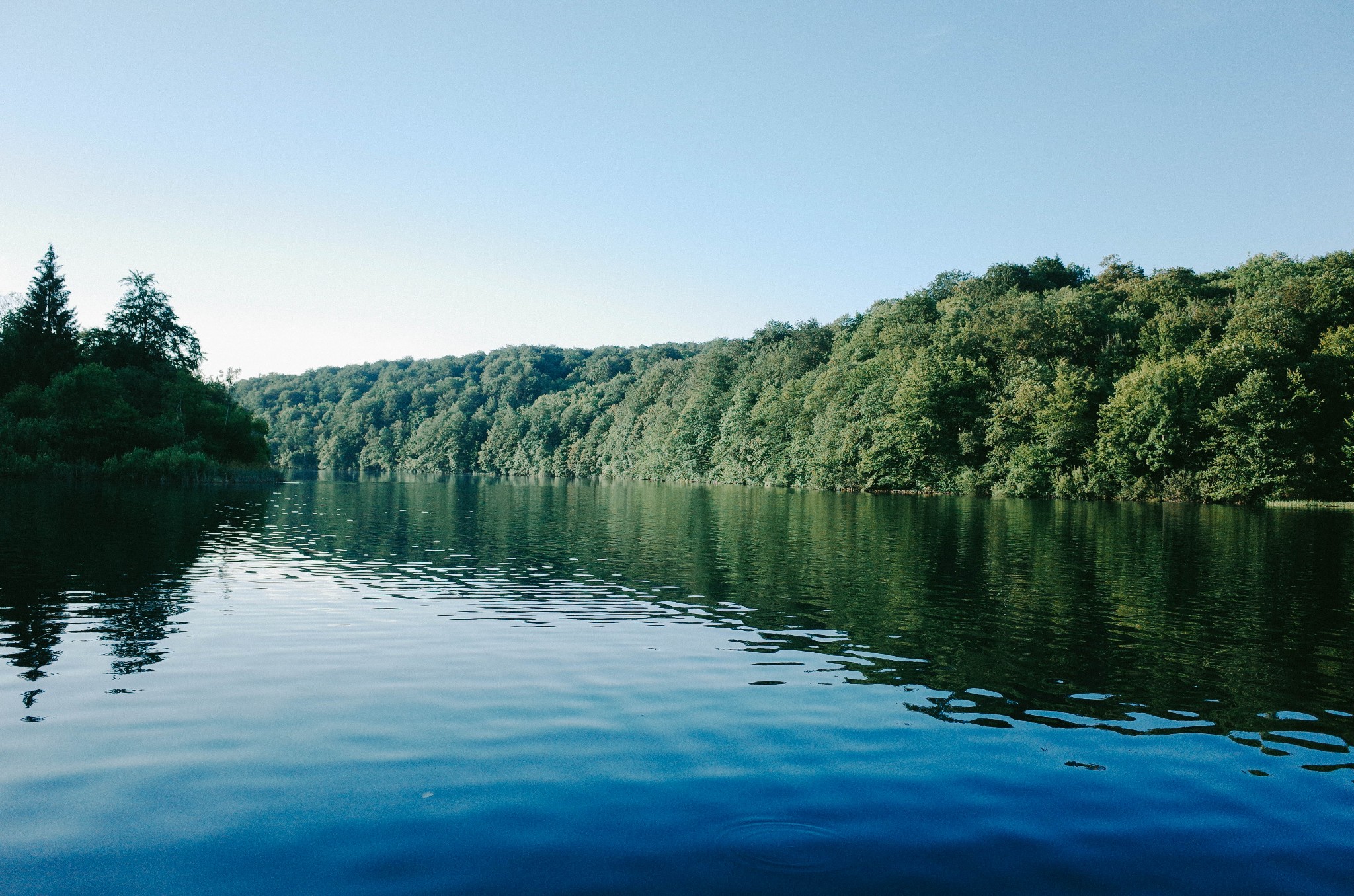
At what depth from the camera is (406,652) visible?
14.2 metres

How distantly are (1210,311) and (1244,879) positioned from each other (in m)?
85.8

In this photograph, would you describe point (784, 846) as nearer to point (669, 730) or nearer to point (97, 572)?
point (669, 730)

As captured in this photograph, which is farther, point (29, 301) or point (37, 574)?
point (29, 301)

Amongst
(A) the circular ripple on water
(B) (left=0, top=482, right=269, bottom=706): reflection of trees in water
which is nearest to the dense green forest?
(B) (left=0, top=482, right=269, bottom=706): reflection of trees in water

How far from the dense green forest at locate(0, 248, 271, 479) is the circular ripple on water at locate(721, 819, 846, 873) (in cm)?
7785

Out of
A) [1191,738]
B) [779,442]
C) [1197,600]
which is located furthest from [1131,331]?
[1191,738]

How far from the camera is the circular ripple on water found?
6801 millimetres

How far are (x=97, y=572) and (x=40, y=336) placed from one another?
249 ft

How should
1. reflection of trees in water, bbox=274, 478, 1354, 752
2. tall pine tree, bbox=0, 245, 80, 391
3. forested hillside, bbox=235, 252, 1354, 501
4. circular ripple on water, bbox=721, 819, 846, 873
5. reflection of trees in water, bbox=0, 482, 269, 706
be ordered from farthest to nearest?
tall pine tree, bbox=0, 245, 80, 391 < forested hillside, bbox=235, 252, 1354, 501 < reflection of trees in water, bbox=0, 482, 269, 706 < reflection of trees in water, bbox=274, 478, 1354, 752 < circular ripple on water, bbox=721, 819, 846, 873

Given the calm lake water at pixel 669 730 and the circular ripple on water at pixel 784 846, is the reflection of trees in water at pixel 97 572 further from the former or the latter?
the circular ripple on water at pixel 784 846

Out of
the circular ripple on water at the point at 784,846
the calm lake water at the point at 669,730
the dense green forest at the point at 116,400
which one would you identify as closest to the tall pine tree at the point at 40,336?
the dense green forest at the point at 116,400

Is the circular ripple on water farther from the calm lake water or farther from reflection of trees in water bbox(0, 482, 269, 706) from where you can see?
reflection of trees in water bbox(0, 482, 269, 706)

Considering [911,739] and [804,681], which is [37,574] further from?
[911,739]

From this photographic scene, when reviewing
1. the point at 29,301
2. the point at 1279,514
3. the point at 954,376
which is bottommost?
the point at 1279,514
